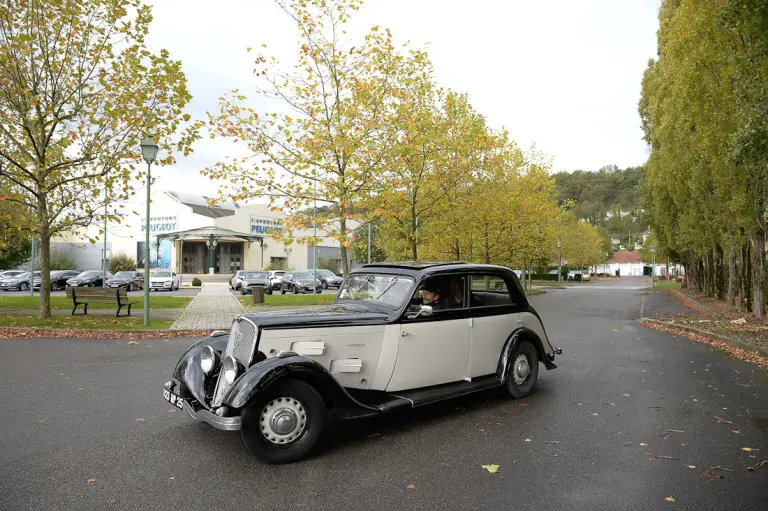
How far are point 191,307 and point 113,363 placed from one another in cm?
1144

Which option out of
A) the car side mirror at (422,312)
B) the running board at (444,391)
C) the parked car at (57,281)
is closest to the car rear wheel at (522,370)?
the running board at (444,391)

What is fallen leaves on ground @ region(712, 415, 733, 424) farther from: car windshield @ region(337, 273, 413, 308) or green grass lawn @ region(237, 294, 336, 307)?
green grass lawn @ region(237, 294, 336, 307)

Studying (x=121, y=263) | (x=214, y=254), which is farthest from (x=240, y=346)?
(x=214, y=254)

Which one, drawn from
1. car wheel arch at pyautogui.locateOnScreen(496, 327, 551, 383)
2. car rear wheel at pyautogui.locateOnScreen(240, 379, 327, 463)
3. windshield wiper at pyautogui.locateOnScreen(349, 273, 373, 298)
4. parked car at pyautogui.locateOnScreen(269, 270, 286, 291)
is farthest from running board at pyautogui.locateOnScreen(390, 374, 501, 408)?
parked car at pyautogui.locateOnScreen(269, 270, 286, 291)

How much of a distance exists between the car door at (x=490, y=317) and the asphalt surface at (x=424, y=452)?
1.76 feet

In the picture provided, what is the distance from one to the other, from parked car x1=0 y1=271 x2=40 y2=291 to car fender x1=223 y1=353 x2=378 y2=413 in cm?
3492

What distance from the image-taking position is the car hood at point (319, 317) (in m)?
4.48

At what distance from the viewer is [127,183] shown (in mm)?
14109

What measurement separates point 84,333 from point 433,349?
9700mm

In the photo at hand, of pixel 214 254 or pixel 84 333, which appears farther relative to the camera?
pixel 214 254

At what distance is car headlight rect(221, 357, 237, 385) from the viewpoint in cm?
426

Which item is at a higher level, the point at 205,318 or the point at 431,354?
the point at 431,354

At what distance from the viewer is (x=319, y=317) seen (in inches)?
184

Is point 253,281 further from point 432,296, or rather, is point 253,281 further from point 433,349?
point 433,349
